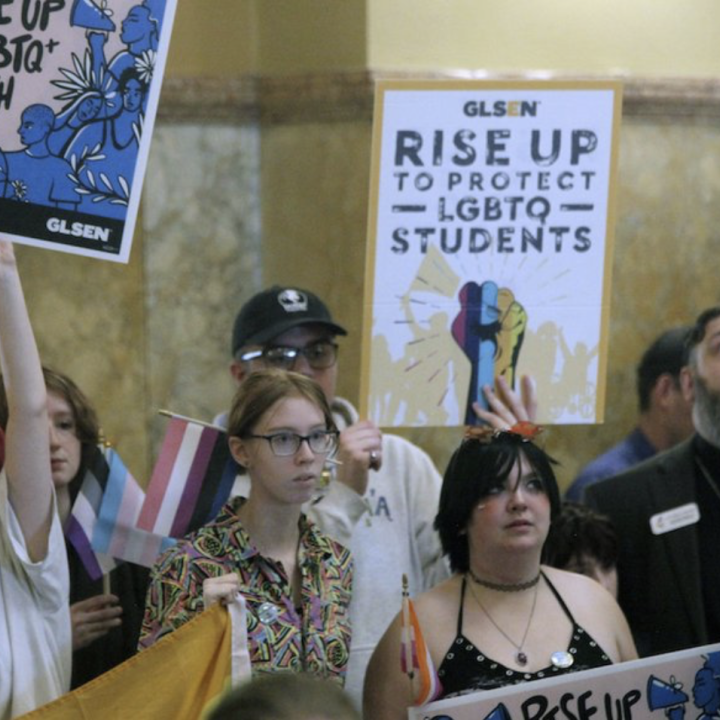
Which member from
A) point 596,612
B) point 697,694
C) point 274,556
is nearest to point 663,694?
point 697,694

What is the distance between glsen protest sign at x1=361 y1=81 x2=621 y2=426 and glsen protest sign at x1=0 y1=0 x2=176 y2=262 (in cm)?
75

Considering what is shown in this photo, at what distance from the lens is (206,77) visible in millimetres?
5719

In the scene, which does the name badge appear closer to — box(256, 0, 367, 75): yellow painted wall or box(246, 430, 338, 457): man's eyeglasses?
box(246, 430, 338, 457): man's eyeglasses

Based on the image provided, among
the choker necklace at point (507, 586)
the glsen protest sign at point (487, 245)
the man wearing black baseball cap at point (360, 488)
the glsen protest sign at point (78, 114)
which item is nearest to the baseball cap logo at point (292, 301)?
the man wearing black baseball cap at point (360, 488)

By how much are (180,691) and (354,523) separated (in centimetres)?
70

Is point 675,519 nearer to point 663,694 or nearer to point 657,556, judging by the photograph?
point 657,556

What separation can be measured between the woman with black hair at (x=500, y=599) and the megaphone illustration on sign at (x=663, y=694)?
0.09 m

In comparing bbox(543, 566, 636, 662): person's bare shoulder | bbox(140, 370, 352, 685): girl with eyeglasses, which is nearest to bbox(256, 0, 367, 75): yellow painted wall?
bbox(140, 370, 352, 685): girl with eyeglasses

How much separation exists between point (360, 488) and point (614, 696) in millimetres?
713

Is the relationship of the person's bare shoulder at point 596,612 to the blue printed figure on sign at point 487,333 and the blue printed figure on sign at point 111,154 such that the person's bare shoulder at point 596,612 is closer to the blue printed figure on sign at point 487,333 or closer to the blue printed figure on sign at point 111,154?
the blue printed figure on sign at point 487,333

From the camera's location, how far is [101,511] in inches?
143

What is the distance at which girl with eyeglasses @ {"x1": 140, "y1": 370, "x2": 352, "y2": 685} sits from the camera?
3137 millimetres

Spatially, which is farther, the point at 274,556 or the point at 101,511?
the point at 101,511

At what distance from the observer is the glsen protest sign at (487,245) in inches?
156
